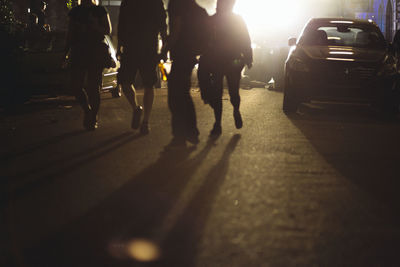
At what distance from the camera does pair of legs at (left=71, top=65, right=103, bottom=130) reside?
9.89 meters

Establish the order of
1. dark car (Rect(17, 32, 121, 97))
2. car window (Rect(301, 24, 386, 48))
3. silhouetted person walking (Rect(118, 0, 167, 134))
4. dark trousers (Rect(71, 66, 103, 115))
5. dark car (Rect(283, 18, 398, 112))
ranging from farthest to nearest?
1. dark car (Rect(17, 32, 121, 97))
2. car window (Rect(301, 24, 386, 48))
3. dark car (Rect(283, 18, 398, 112))
4. dark trousers (Rect(71, 66, 103, 115))
5. silhouetted person walking (Rect(118, 0, 167, 134))

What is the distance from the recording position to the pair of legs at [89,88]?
9.89m

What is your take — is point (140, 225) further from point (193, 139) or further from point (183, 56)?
point (183, 56)

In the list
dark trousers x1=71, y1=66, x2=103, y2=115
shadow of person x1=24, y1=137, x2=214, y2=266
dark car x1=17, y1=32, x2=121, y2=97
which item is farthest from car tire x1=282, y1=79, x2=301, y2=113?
shadow of person x1=24, y1=137, x2=214, y2=266

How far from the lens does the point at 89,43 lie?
9.83 meters

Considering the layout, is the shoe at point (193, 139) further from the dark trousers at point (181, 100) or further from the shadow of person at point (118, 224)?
the shadow of person at point (118, 224)

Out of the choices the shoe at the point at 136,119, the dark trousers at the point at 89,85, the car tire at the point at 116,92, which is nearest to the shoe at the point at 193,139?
the shoe at the point at 136,119

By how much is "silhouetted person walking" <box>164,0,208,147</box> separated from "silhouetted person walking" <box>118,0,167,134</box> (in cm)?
44

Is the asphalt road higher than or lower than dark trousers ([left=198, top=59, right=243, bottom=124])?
lower

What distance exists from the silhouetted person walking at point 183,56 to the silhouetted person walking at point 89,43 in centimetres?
141

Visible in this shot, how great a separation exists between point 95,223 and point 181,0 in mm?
4195

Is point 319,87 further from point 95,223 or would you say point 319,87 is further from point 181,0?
point 95,223

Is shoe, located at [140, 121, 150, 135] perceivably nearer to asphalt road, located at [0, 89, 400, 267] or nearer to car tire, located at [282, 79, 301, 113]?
asphalt road, located at [0, 89, 400, 267]

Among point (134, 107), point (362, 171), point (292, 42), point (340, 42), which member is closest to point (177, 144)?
point (134, 107)
